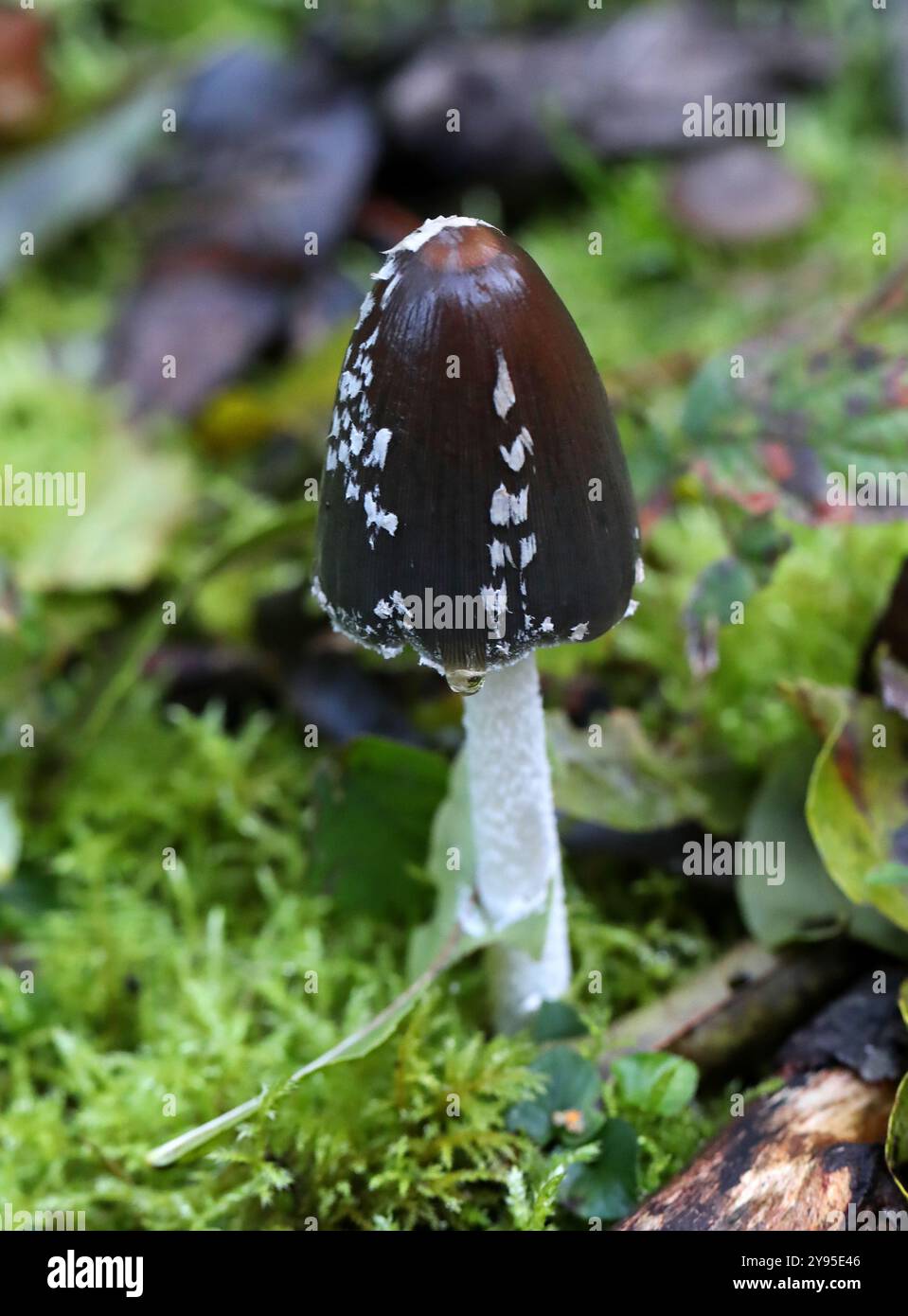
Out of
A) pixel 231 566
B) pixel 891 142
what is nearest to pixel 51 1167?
pixel 231 566

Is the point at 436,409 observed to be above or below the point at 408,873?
above

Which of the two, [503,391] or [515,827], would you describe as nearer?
[503,391]

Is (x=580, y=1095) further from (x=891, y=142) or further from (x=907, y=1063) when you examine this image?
(x=891, y=142)
